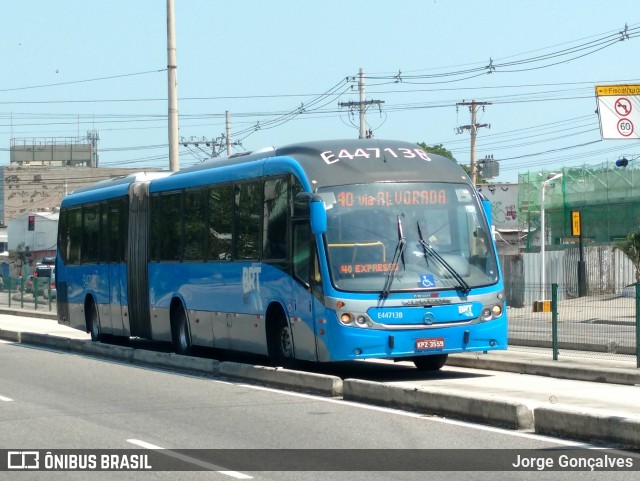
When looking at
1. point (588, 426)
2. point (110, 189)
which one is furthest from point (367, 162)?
point (110, 189)

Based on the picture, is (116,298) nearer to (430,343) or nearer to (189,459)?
(430,343)

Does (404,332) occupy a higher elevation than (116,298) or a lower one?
lower

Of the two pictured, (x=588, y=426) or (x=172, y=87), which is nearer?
(x=588, y=426)

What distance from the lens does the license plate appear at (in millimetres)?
16859

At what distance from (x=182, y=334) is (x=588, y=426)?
40.2 ft

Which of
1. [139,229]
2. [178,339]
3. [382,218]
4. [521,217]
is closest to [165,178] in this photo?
[139,229]

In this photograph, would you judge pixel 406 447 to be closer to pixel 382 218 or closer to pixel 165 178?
pixel 382 218

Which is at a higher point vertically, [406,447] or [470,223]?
[470,223]

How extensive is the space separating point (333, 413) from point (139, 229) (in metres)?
11.3

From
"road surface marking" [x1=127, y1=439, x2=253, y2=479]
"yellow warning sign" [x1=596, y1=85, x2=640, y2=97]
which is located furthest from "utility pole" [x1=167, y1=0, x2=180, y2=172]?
"road surface marking" [x1=127, y1=439, x2=253, y2=479]

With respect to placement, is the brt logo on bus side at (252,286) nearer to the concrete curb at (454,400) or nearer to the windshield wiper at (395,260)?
the concrete curb at (454,400)

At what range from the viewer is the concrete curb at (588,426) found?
10812 mm

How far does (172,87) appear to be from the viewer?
31.0 m

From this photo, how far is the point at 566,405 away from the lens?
13867mm
